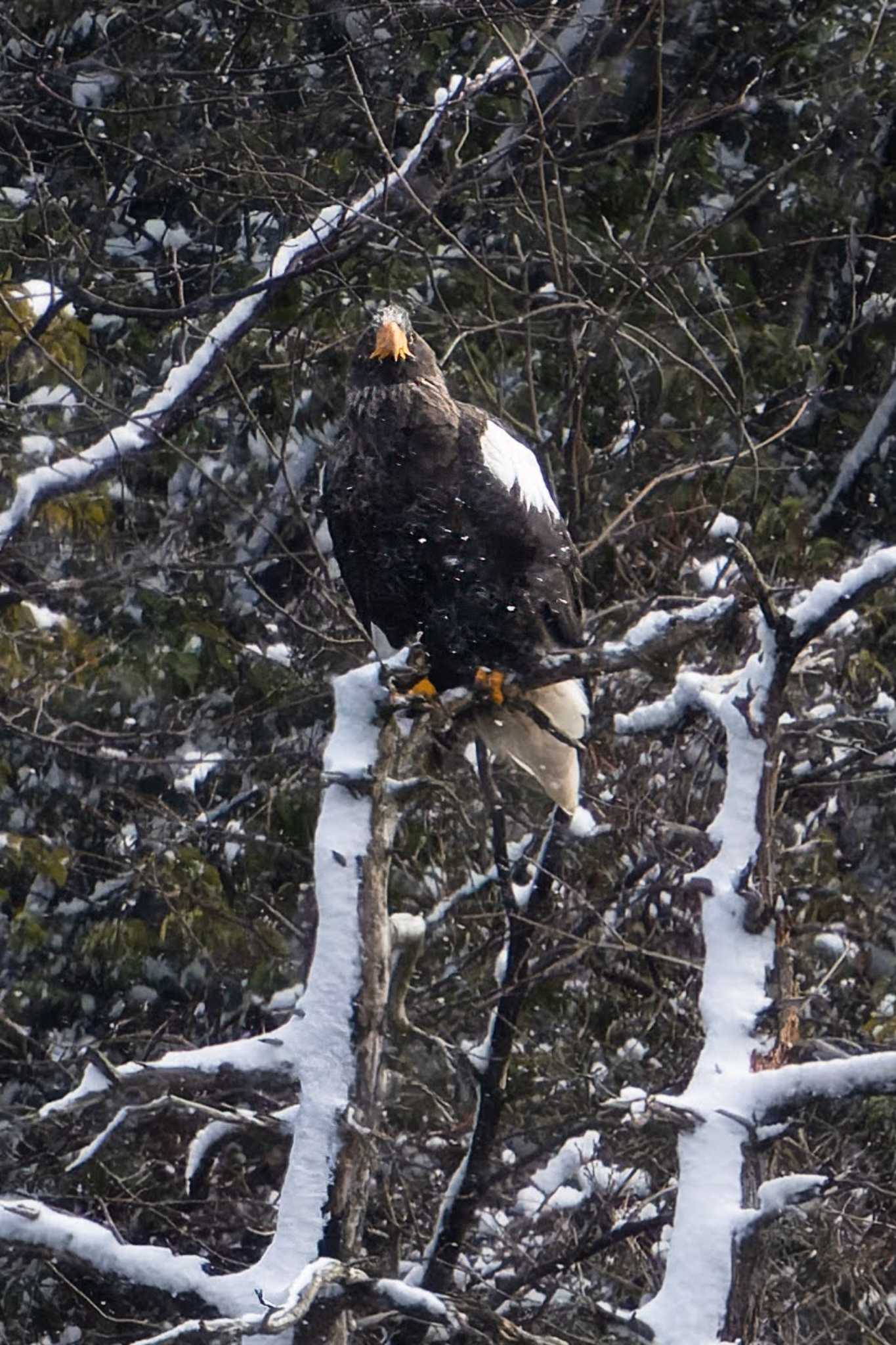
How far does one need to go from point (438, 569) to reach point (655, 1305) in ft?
5.38

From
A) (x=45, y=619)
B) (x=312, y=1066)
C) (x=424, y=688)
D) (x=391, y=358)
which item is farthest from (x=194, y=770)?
(x=312, y=1066)

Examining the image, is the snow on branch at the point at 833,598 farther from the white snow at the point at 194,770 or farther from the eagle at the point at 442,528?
the white snow at the point at 194,770

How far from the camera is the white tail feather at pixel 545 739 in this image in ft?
14.9

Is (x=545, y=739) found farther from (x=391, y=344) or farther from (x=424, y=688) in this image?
(x=391, y=344)

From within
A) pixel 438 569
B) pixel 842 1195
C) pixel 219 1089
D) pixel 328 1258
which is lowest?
pixel 328 1258

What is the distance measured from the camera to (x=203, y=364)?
5332 millimetres

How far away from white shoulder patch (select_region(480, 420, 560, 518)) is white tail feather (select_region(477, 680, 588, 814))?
18.1 inches

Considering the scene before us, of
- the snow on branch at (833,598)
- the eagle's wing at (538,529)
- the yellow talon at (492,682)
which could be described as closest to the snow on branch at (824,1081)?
the snow on branch at (833,598)

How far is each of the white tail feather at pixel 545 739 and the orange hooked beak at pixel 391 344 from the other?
0.85m

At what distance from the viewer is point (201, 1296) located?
341 centimetres

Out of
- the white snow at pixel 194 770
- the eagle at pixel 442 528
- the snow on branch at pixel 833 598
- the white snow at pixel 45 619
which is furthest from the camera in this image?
the white snow at pixel 194 770

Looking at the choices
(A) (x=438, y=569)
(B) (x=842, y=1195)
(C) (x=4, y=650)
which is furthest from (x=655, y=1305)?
(C) (x=4, y=650)

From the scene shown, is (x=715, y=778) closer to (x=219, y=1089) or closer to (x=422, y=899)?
(x=422, y=899)

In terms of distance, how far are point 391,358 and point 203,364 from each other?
133 centimetres
